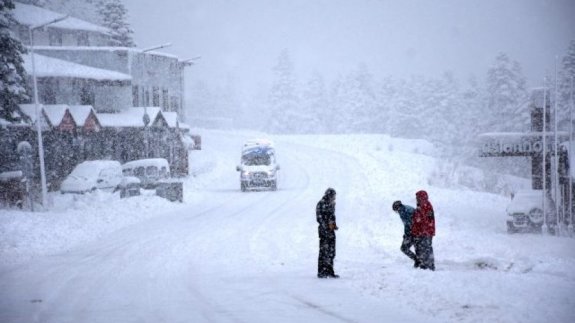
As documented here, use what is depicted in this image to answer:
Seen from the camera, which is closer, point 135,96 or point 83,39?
point 135,96

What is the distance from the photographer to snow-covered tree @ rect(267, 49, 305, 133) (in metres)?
89.8

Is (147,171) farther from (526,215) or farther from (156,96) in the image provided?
(526,215)

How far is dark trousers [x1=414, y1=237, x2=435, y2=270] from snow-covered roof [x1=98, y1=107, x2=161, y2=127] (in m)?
33.7

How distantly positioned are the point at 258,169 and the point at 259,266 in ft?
62.9

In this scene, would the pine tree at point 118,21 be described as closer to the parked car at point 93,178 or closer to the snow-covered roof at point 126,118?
the snow-covered roof at point 126,118

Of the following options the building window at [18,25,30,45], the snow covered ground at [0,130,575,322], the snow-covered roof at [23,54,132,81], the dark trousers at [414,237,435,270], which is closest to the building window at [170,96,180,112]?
the snow-covered roof at [23,54,132,81]

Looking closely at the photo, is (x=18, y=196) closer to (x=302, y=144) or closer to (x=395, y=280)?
(x=395, y=280)

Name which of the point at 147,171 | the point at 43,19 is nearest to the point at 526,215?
the point at 147,171

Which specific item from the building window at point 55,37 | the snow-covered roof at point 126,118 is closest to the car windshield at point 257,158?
the snow-covered roof at point 126,118

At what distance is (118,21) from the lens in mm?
56406

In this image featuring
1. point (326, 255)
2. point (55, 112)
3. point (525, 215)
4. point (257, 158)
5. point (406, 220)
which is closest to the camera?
point (326, 255)

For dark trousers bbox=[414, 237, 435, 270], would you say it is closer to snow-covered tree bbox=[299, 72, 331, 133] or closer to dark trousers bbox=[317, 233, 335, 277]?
dark trousers bbox=[317, 233, 335, 277]

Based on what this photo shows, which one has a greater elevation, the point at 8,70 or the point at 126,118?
the point at 8,70

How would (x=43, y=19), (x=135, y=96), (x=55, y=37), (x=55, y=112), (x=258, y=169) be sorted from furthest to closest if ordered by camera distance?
(x=43, y=19), (x=55, y=37), (x=135, y=96), (x=55, y=112), (x=258, y=169)
